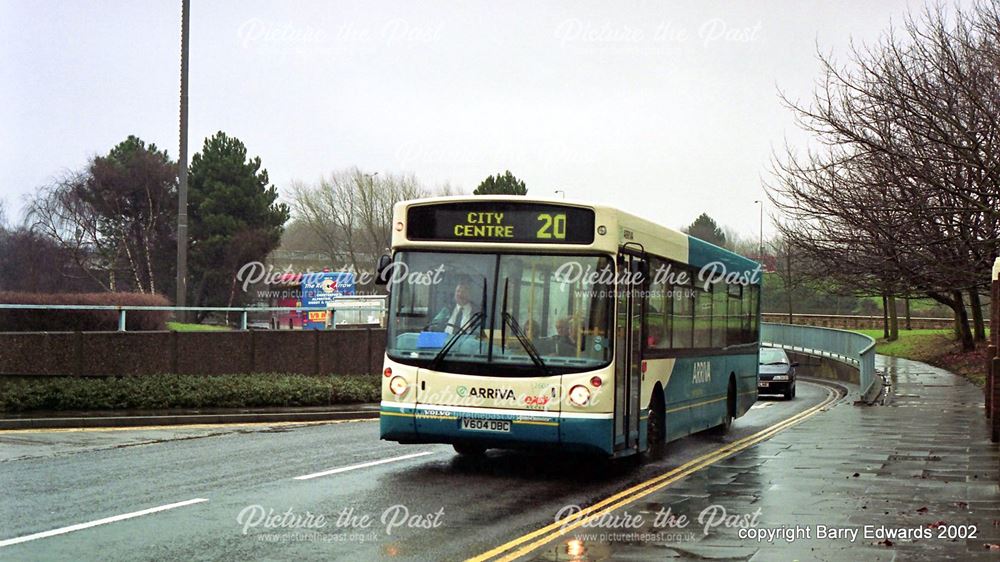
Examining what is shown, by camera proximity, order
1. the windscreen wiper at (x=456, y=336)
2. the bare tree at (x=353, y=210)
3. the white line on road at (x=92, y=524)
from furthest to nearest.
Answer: the bare tree at (x=353, y=210), the windscreen wiper at (x=456, y=336), the white line on road at (x=92, y=524)

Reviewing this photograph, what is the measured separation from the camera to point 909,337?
206 ft

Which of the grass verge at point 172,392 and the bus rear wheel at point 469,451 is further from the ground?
the grass verge at point 172,392

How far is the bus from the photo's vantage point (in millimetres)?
12469

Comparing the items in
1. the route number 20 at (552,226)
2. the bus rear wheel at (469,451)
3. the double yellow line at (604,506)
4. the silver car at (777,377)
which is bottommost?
the double yellow line at (604,506)

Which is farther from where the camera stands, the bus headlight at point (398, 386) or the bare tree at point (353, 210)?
the bare tree at point (353, 210)

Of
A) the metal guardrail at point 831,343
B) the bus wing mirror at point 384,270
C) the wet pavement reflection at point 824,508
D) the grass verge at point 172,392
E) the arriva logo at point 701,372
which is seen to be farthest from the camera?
the metal guardrail at point 831,343

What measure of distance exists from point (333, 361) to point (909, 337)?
44713 mm

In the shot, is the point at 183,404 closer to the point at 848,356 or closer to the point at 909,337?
the point at 848,356

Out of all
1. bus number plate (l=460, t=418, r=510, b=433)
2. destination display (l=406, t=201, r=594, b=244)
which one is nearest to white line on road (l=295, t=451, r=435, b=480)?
bus number plate (l=460, t=418, r=510, b=433)

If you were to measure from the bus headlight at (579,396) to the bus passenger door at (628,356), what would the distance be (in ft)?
1.53

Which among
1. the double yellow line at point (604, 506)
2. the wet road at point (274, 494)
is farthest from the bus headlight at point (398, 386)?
the double yellow line at point (604, 506)

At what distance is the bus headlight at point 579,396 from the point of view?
12383 mm

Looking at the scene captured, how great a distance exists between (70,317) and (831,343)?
113ft

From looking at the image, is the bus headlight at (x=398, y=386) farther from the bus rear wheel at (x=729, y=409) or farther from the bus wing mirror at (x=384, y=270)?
the bus rear wheel at (x=729, y=409)
